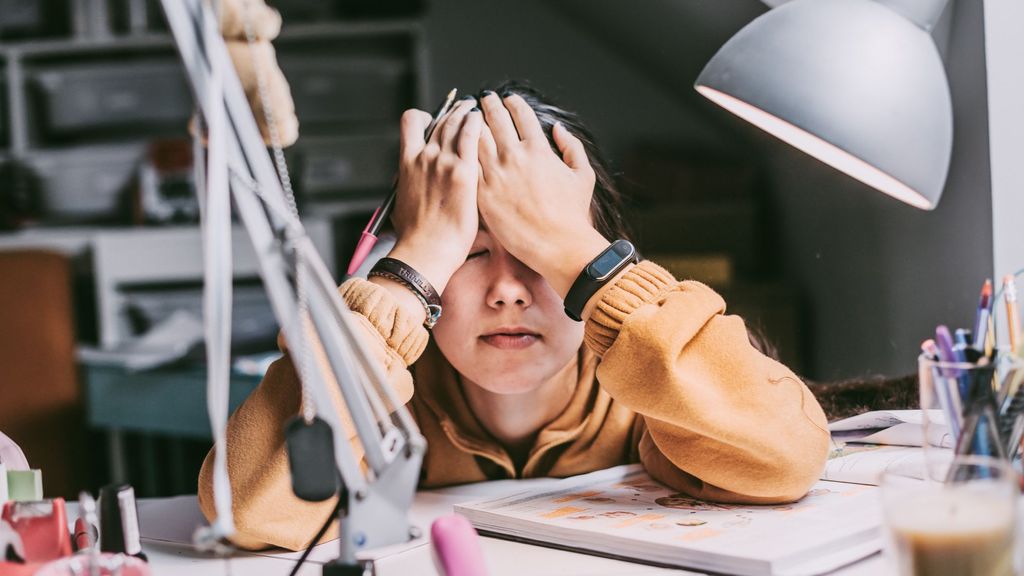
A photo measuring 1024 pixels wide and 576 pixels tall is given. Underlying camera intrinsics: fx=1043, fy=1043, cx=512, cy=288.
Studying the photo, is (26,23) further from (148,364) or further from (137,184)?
(148,364)

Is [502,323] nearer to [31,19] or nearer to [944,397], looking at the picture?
[944,397]

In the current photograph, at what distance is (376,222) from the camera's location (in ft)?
3.12

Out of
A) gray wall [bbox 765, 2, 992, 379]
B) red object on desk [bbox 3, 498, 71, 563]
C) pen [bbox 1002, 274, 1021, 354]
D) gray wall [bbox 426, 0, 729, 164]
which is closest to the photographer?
red object on desk [bbox 3, 498, 71, 563]

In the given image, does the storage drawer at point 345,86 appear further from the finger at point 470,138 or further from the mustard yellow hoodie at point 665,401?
the mustard yellow hoodie at point 665,401

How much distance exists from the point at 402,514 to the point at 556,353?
1.22 feet

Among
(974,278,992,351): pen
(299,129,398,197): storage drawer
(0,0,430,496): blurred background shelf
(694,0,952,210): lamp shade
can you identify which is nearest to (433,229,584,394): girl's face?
(694,0,952,210): lamp shade

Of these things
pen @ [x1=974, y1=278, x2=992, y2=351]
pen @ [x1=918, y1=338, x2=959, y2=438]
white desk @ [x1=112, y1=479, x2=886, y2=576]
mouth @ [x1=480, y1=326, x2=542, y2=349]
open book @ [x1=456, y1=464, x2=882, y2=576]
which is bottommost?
white desk @ [x1=112, y1=479, x2=886, y2=576]

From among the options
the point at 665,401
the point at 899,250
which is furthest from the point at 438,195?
the point at 899,250

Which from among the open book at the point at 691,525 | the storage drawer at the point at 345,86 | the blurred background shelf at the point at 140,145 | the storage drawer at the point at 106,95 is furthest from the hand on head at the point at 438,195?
the storage drawer at the point at 106,95

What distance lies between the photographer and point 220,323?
555 millimetres

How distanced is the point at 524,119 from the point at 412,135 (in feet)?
0.35

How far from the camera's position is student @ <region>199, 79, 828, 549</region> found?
2.71 feet

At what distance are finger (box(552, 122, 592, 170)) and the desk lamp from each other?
0.41 meters

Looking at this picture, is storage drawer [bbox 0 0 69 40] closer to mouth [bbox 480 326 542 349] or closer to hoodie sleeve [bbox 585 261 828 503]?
mouth [bbox 480 326 542 349]
